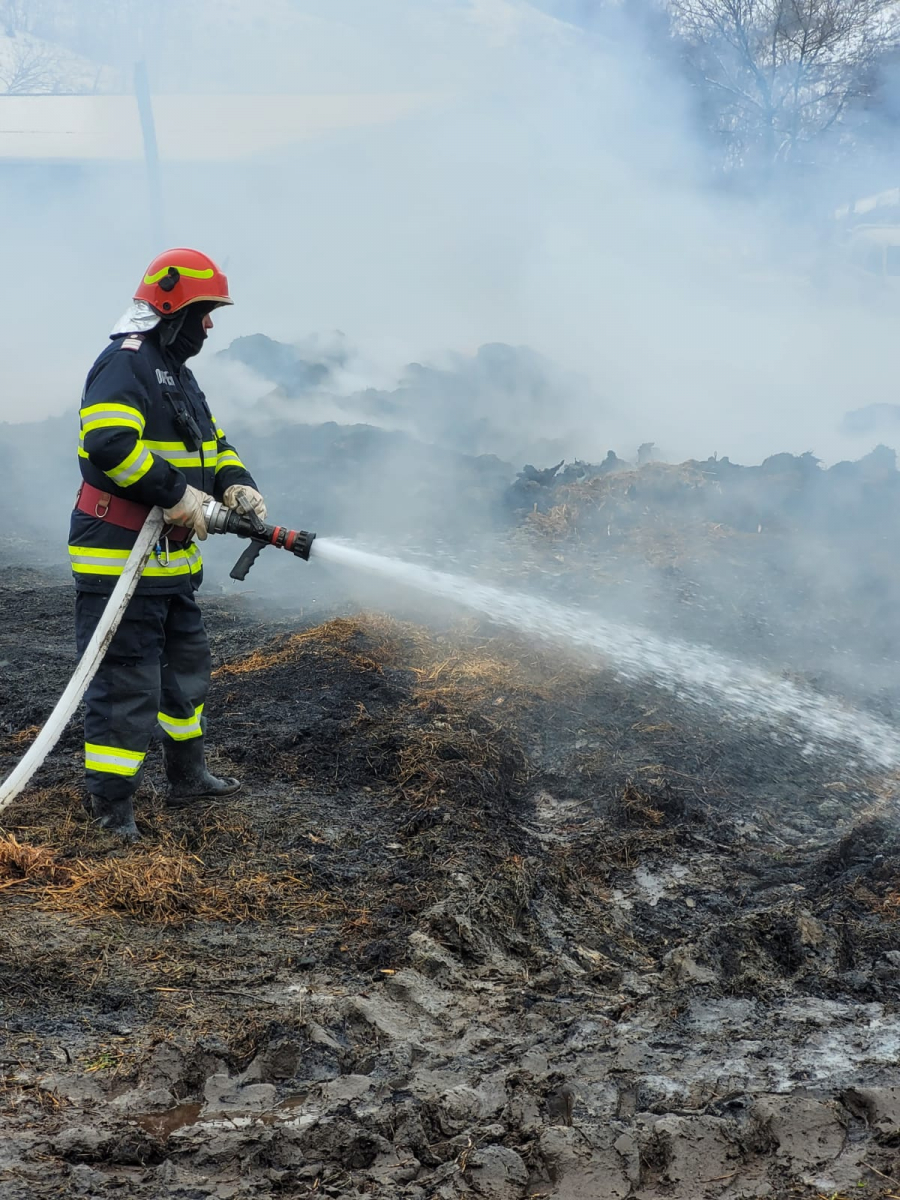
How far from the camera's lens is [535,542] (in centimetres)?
952

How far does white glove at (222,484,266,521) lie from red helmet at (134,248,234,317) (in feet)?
2.30

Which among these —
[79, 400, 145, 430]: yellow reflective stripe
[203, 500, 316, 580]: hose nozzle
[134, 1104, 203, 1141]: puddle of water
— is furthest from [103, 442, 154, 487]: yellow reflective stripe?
[134, 1104, 203, 1141]: puddle of water

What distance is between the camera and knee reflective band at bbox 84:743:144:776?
3.78 meters

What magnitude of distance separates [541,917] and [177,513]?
6.32ft

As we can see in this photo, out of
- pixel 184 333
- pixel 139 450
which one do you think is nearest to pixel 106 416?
pixel 139 450

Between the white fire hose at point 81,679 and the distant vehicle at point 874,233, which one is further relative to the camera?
the distant vehicle at point 874,233

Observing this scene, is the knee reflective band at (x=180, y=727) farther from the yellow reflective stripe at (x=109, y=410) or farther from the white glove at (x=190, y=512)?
the yellow reflective stripe at (x=109, y=410)

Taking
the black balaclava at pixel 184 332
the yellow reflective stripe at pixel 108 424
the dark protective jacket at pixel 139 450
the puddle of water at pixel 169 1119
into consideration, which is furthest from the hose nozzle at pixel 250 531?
the puddle of water at pixel 169 1119

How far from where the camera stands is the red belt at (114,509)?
380 centimetres

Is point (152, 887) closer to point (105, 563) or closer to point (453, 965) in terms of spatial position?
point (453, 965)

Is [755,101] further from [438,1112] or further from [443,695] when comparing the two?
[438,1112]

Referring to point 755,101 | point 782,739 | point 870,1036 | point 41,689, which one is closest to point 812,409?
point 755,101

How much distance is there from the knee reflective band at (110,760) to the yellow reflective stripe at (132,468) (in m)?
0.96

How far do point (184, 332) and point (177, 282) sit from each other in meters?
0.22
